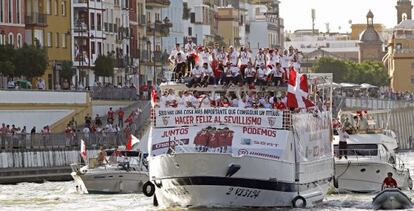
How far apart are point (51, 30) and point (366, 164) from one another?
55.4 meters

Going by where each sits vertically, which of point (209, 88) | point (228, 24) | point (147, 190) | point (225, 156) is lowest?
point (147, 190)

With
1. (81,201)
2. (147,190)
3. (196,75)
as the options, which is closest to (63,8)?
(81,201)

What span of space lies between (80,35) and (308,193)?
6914 centimetres

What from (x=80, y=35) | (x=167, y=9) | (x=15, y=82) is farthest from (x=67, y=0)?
(x=167, y=9)

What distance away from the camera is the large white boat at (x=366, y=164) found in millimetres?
71625

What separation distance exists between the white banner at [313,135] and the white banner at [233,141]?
56.5 inches

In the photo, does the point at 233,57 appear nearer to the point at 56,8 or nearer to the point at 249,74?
the point at 249,74

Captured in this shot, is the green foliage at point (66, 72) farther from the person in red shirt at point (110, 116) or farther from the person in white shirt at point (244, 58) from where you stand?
the person in white shirt at point (244, 58)

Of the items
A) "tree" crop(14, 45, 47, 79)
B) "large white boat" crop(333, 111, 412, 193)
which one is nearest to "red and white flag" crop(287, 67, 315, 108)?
"large white boat" crop(333, 111, 412, 193)

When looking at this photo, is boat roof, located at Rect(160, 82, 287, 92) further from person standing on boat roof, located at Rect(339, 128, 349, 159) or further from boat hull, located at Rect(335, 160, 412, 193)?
person standing on boat roof, located at Rect(339, 128, 349, 159)

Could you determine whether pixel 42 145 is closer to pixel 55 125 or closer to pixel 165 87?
pixel 55 125

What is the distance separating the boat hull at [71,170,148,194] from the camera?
7362 cm

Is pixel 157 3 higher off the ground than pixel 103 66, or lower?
higher

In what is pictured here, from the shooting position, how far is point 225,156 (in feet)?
189
